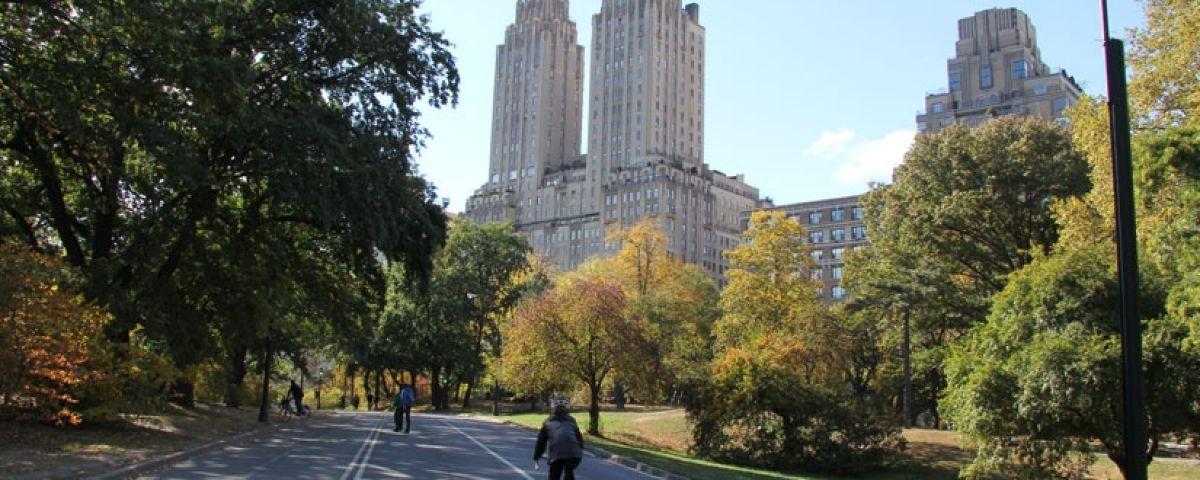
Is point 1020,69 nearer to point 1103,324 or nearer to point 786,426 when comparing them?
point 786,426

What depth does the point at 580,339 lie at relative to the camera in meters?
34.9

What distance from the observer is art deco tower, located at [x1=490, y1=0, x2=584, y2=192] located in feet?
565

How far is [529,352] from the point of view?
35188mm

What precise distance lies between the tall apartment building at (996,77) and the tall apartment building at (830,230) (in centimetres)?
1449

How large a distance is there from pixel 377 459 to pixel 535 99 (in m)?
158

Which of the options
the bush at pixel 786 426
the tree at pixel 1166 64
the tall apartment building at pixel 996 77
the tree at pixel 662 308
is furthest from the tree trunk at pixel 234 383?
the tall apartment building at pixel 996 77

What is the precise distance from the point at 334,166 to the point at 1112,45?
56.3 feet

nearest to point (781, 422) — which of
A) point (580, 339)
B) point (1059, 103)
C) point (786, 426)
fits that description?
point (786, 426)

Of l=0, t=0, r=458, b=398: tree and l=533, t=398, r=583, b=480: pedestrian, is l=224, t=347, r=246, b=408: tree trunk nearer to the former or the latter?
l=0, t=0, r=458, b=398: tree

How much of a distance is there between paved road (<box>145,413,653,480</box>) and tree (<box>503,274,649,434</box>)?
280 inches

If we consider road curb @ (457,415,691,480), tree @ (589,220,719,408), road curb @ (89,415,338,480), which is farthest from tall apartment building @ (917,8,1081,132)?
road curb @ (89,415,338,480)

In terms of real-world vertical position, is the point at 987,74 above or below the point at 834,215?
above

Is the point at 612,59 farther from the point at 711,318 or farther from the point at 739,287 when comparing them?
the point at 739,287

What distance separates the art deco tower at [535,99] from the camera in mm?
172125
